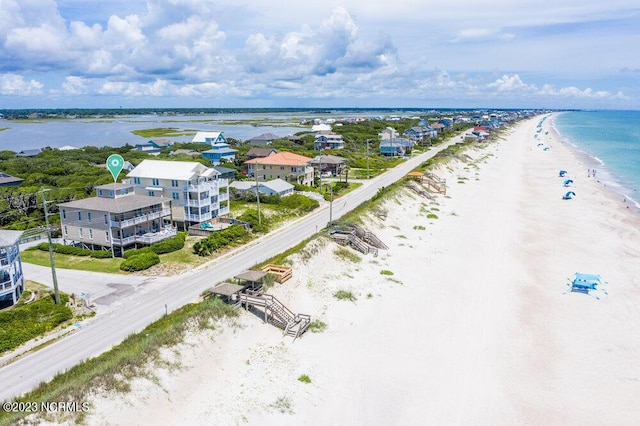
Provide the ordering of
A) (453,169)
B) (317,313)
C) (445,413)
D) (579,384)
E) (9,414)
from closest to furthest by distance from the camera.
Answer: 1. (9,414)
2. (445,413)
3. (579,384)
4. (317,313)
5. (453,169)

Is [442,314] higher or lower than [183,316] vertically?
lower

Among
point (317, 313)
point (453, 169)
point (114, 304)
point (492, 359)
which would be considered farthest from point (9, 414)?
point (453, 169)

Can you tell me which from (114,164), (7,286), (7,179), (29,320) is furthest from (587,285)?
(7,179)

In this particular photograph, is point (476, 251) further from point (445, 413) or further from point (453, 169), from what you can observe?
point (453, 169)

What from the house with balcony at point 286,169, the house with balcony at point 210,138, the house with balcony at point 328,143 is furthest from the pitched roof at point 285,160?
the house with balcony at point 328,143

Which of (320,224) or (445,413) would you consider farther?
(320,224)

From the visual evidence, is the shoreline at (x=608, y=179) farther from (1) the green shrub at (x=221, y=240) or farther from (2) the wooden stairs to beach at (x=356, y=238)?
(1) the green shrub at (x=221, y=240)

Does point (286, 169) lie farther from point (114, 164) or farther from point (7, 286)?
point (7, 286)
